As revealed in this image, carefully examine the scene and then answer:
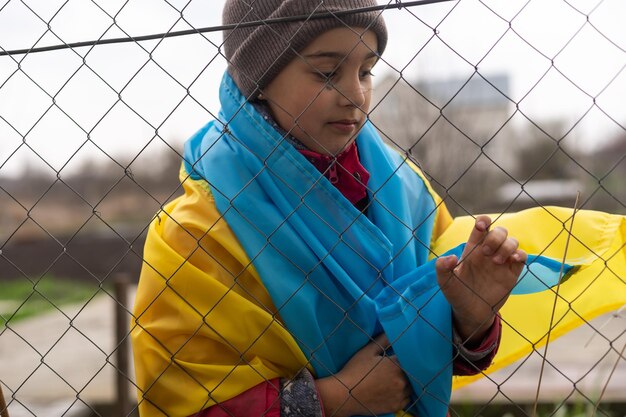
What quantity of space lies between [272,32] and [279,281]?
61cm

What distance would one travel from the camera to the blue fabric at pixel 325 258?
1.67m

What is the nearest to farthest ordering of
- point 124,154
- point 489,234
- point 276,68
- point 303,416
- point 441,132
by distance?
point 489,234 → point 303,416 → point 276,68 → point 441,132 → point 124,154

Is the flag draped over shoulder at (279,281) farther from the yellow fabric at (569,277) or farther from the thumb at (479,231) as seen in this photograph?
the thumb at (479,231)

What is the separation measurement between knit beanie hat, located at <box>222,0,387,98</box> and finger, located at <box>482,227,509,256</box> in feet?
1.77

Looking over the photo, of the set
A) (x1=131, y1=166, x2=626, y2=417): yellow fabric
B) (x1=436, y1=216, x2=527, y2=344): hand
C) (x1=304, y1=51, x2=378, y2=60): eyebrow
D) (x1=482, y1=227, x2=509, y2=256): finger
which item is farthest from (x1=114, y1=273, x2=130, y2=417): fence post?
(x1=482, y1=227, x2=509, y2=256): finger

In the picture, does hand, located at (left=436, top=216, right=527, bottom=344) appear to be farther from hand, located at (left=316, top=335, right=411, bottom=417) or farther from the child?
hand, located at (left=316, top=335, right=411, bottom=417)

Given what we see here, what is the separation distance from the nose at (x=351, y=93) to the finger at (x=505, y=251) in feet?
1.52

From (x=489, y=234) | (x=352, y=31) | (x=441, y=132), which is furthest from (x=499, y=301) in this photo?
(x=441, y=132)

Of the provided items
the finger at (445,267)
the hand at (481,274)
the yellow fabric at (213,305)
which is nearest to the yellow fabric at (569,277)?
the yellow fabric at (213,305)

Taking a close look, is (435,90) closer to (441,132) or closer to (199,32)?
(441,132)

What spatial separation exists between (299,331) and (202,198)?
1.31ft

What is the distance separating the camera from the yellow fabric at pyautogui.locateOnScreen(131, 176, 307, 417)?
65.7 inches

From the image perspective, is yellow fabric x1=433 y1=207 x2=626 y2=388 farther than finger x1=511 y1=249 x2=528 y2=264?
Yes

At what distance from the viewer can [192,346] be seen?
1681 millimetres
